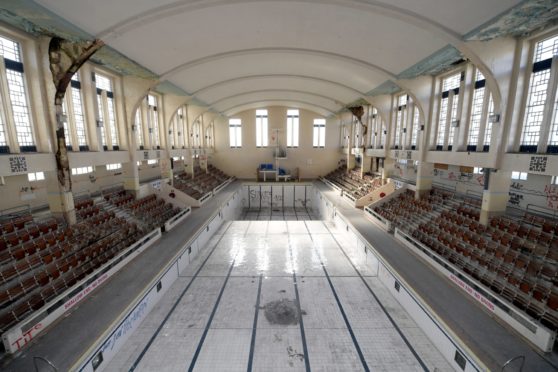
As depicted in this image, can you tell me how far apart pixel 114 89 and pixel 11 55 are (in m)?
4.79

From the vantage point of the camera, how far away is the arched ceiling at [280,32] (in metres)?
6.66

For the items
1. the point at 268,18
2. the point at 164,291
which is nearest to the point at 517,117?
the point at 268,18

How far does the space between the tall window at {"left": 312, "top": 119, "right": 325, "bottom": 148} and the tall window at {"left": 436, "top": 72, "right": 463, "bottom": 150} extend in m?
16.3

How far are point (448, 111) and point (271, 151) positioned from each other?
60.8 feet

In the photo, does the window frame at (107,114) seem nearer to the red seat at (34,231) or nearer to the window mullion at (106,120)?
the window mullion at (106,120)

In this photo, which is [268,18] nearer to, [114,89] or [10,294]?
→ [114,89]

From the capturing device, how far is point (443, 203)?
38.5ft

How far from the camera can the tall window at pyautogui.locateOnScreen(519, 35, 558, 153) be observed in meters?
7.20

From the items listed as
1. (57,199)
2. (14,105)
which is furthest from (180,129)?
Result: (57,199)

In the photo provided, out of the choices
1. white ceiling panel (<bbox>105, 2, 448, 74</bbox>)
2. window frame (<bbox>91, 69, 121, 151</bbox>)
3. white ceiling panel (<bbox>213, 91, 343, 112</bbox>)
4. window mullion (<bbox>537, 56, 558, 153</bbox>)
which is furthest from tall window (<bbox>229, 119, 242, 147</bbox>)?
window mullion (<bbox>537, 56, 558, 153</bbox>)

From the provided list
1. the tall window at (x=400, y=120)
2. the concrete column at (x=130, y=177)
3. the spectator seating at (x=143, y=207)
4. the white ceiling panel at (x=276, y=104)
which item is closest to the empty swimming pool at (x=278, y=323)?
the spectator seating at (x=143, y=207)

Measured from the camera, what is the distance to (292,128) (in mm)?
27703

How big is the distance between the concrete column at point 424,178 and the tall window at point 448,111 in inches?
41.5

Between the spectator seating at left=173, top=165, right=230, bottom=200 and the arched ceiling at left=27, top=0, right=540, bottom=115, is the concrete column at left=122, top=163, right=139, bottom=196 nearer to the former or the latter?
the spectator seating at left=173, top=165, right=230, bottom=200
